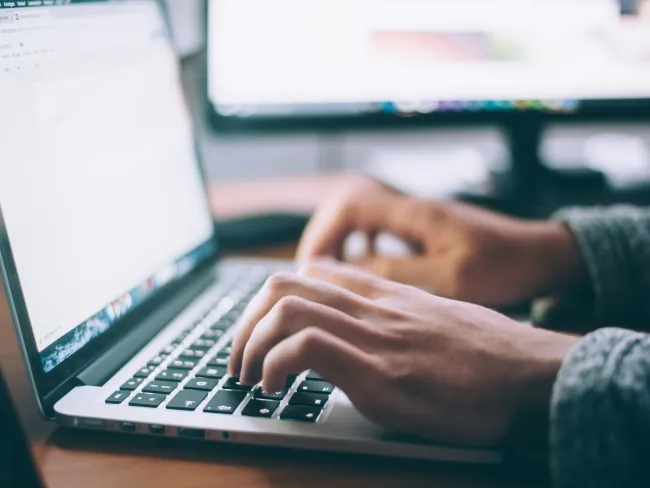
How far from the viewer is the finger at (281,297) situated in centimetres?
41

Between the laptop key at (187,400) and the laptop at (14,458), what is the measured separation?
0.27 feet

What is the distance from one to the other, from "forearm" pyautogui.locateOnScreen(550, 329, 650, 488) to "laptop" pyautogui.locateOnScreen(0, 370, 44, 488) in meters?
0.26

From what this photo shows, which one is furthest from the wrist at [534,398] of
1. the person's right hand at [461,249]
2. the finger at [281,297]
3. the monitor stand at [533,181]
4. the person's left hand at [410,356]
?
the monitor stand at [533,181]

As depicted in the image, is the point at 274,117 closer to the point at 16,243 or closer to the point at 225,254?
the point at 225,254

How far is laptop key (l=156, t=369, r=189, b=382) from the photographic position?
0.43 m

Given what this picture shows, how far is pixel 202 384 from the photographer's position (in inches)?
16.4

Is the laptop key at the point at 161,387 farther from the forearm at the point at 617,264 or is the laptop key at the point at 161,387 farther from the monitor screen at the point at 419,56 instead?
the monitor screen at the point at 419,56

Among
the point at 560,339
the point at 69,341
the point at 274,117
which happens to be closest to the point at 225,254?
the point at 274,117

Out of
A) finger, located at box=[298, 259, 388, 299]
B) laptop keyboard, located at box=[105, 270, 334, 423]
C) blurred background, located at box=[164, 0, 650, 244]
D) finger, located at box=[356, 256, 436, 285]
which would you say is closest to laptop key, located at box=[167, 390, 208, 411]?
laptop keyboard, located at box=[105, 270, 334, 423]

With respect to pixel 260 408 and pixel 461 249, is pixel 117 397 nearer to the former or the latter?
pixel 260 408

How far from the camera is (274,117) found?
819 mm

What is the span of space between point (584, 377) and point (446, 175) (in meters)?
0.62

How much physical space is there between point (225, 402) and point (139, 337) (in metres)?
0.13

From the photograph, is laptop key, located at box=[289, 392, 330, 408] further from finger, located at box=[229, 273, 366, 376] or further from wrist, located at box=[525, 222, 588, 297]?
wrist, located at box=[525, 222, 588, 297]
